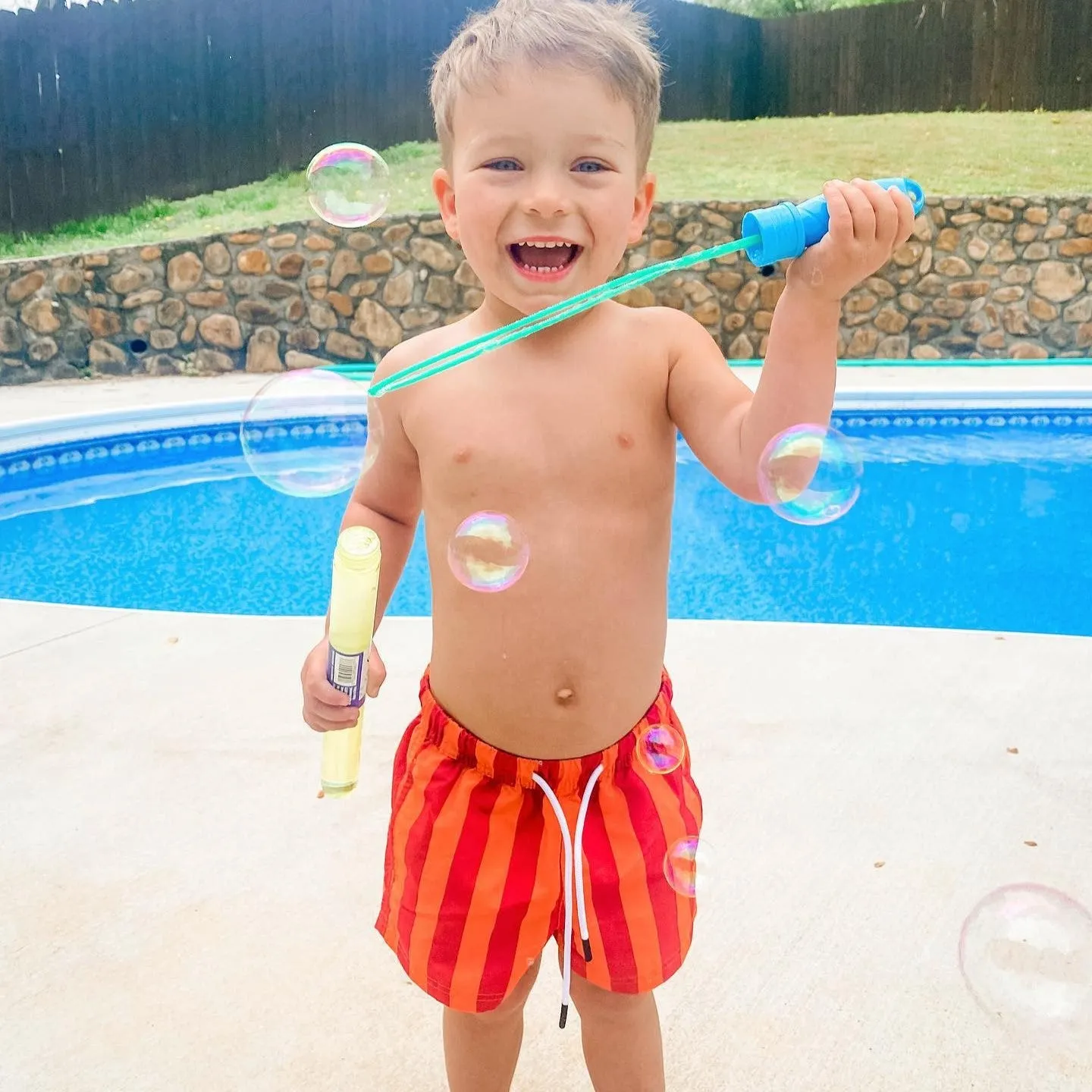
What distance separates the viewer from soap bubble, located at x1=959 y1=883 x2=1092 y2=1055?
161 centimetres

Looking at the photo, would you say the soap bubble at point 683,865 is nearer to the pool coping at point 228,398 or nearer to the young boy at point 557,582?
the young boy at point 557,582

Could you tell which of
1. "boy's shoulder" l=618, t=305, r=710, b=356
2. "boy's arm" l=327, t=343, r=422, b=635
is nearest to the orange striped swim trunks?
"boy's arm" l=327, t=343, r=422, b=635

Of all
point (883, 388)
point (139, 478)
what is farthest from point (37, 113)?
point (883, 388)

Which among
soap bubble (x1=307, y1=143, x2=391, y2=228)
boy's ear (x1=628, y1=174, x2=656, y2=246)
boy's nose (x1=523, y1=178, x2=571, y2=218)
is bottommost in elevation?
soap bubble (x1=307, y1=143, x2=391, y2=228)

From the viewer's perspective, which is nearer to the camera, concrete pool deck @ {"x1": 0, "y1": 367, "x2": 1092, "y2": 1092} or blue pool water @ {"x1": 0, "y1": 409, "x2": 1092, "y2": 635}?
concrete pool deck @ {"x1": 0, "y1": 367, "x2": 1092, "y2": 1092}

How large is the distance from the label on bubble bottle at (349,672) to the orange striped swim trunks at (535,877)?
16cm

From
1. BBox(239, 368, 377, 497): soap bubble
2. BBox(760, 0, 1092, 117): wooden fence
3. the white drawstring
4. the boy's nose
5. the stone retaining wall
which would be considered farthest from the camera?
BBox(760, 0, 1092, 117): wooden fence

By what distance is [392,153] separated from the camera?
11.6 meters

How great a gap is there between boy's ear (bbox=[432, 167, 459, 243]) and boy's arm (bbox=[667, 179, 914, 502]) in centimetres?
30

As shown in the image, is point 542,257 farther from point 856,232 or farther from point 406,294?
point 406,294

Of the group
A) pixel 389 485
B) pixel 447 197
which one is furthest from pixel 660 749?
pixel 447 197

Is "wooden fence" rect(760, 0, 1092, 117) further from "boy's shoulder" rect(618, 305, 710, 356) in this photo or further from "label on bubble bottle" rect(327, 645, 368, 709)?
"label on bubble bottle" rect(327, 645, 368, 709)

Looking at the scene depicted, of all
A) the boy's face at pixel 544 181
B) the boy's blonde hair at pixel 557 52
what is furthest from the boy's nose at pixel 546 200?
the boy's blonde hair at pixel 557 52

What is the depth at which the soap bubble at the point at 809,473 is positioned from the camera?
1137 mm
